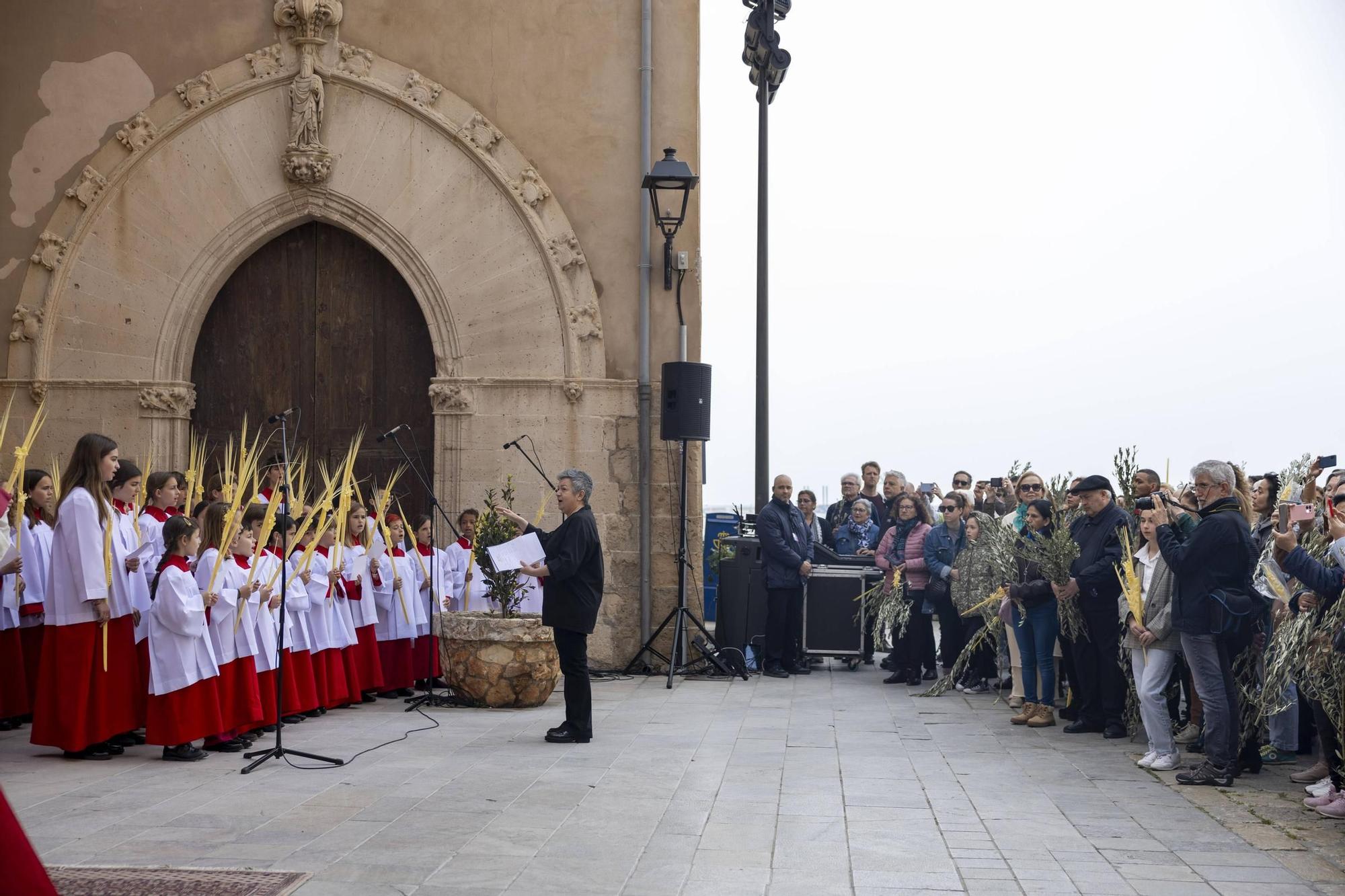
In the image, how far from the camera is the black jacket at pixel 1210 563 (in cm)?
768

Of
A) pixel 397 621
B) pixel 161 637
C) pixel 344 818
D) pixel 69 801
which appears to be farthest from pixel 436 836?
pixel 397 621

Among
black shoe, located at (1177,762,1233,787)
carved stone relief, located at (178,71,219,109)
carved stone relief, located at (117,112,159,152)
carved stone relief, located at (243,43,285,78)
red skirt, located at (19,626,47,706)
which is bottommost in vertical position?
black shoe, located at (1177,762,1233,787)

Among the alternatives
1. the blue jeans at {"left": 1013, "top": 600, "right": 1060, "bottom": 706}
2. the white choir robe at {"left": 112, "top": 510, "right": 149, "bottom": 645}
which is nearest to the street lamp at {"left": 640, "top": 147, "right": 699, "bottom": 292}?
the blue jeans at {"left": 1013, "top": 600, "right": 1060, "bottom": 706}

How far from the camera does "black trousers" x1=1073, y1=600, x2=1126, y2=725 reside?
31.3 ft

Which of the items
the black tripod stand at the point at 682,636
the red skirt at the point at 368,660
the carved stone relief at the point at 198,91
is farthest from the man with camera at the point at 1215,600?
the carved stone relief at the point at 198,91

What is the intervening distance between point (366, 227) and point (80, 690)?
6.23 metres

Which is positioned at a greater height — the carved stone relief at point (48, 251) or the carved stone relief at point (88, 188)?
the carved stone relief at point (88, 188)

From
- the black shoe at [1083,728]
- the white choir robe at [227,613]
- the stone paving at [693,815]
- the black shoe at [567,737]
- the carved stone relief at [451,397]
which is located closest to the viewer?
the stone paving at [693,815]

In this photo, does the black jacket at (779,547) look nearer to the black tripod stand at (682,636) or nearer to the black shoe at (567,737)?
the black tripod stand at (682,636)

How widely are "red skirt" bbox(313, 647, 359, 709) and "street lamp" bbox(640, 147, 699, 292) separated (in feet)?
15.7

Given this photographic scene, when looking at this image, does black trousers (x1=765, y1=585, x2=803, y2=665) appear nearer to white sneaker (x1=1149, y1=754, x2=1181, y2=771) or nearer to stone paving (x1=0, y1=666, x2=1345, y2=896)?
stone paving (x1=0, y1=666, x2=1345, y2=896)

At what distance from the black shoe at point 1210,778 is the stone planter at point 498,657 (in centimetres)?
485

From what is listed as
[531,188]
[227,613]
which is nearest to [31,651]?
[227,613]

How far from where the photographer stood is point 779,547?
13.1 m
